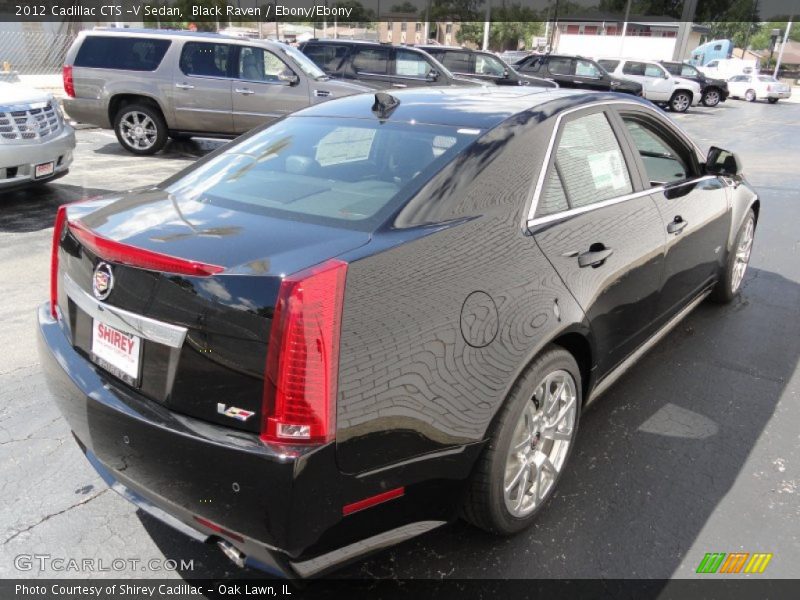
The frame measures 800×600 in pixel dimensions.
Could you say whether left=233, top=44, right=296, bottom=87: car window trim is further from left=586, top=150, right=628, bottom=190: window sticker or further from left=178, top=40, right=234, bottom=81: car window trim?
left=586, top=150, right=628, bottom=190: window sticker

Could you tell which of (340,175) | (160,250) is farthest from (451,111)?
(160,250)

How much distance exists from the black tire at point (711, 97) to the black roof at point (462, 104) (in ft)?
91.5

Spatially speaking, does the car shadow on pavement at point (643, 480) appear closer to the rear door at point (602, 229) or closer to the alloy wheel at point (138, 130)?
the rear door at point (602, 229)

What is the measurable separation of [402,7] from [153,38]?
222ft

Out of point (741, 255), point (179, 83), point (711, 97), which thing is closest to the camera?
point (741, 255)

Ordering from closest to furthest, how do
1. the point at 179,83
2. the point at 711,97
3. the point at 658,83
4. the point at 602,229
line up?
the point at 602,229 → the point at 179,83 → the point at 658,83 → the point at 711,97

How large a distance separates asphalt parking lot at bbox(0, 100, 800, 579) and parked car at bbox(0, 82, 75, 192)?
218 cm

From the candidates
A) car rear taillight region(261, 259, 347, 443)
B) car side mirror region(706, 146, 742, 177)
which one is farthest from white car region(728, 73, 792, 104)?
car rear taillight region(261, 259, 347, 443)

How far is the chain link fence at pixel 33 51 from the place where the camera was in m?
24.6

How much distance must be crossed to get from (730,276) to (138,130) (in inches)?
360

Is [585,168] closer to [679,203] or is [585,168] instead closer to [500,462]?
[679,203]

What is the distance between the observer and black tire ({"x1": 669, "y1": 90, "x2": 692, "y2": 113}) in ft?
80.0

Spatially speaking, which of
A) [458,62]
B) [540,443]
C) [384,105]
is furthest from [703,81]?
[540,443]

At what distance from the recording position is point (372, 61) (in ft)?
43.1
